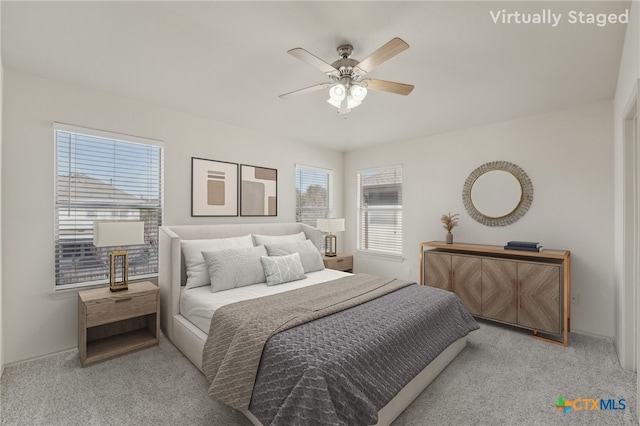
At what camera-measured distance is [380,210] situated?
16.5 ft

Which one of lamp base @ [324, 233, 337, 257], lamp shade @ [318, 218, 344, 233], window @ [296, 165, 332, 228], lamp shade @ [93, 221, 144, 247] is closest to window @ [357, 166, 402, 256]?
lamp base @ [324, 233, 337, 257]

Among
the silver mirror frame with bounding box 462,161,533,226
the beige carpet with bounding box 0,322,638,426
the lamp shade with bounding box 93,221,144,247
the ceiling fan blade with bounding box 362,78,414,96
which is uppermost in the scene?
the ceiling fan blade with bounding box 362,78,414,96

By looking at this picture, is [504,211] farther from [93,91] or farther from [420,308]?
[93,91]

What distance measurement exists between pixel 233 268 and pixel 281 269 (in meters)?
0.49

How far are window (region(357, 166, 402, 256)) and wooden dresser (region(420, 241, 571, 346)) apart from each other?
1.07m

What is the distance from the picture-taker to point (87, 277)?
286 centimetres

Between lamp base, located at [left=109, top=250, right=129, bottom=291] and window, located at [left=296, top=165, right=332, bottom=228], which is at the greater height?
window, located at [left=296, top=165, right=332, bottom=228]

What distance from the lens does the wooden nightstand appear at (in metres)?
2.47

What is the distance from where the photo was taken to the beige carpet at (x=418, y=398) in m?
1.88

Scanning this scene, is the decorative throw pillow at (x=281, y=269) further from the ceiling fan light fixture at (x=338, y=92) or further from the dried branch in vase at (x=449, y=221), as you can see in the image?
the dried branch in vase at (x=449, y=221)

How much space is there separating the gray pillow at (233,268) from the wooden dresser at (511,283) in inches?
89.7

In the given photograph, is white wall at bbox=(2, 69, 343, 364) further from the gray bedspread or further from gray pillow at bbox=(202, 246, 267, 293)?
the gray bedspread

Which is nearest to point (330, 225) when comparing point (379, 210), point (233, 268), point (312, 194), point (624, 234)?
point (312, 194)

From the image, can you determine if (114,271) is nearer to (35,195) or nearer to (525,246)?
(35,195)
